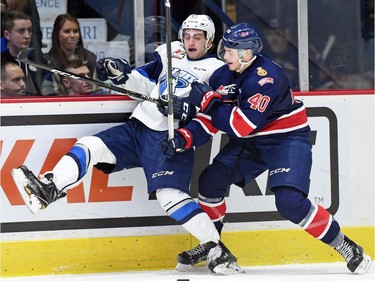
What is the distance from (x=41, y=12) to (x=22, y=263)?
3.76 feet

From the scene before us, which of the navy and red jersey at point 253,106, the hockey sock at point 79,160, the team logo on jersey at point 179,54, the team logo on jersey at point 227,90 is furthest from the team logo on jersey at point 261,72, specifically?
the hockey sock at point 79,160

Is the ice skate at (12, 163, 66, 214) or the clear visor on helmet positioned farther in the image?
the clear visor on helmet

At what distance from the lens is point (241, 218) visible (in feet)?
16.9

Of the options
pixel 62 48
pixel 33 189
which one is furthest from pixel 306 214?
pixel 62 48

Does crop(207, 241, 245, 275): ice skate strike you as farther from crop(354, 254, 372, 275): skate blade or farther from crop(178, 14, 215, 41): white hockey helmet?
crop(178, 14, 215, 41): white hockey helmet

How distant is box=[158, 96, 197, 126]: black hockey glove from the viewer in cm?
483

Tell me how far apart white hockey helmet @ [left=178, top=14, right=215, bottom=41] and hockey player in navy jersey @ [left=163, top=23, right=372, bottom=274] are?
0.30 feet

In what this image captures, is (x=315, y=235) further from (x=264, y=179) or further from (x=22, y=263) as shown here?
(x=22, y=263)

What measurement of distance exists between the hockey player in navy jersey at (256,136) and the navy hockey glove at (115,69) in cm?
35

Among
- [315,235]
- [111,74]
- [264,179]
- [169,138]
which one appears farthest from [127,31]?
[315,235]

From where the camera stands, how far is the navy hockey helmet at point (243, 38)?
4.74 m

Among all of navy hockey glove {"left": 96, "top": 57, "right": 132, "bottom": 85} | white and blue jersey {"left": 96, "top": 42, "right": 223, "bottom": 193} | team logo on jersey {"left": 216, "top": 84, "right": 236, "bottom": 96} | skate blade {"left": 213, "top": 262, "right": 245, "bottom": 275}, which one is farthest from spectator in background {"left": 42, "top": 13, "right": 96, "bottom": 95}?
skate blade {"left": 213, "top": 262, "right": 245, "bottom": 275}

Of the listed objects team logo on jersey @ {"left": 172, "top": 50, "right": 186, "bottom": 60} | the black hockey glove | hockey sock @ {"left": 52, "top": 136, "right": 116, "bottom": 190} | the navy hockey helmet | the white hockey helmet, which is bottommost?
hockey sock @ {"left": 52, "top": 136, "right": 116, "bottom": 190}

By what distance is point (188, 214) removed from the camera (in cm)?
478
